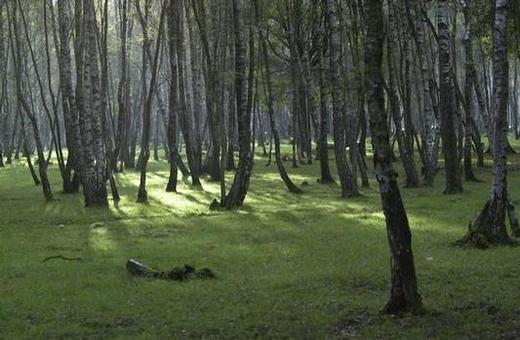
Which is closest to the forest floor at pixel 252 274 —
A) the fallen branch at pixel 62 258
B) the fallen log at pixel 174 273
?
the fallen branch at pixel 62 258

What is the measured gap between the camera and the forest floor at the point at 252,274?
830 cm

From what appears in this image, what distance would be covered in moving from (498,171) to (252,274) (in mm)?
4927

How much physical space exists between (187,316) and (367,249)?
17.1 ft

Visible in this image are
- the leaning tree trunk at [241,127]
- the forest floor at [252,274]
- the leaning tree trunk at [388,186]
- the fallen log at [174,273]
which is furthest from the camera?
the leaning tree trunk at [241,127]

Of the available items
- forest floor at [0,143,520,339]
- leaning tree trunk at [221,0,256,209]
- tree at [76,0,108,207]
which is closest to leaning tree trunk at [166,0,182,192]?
tree at [76,0,108,207]

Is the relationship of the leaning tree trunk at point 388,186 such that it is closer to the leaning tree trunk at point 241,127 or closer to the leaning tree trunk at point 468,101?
the leaning tree trunk at point 241,127

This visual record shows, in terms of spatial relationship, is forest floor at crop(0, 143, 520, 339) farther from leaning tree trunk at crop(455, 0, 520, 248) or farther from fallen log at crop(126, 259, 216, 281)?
leaning tree trunk at crop(455, 0, 520, 248)

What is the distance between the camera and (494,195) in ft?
40.5

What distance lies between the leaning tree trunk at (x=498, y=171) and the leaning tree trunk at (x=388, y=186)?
4773mm

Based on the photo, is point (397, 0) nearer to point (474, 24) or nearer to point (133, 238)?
point (474, 24)

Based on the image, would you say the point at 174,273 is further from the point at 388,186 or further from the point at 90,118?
the point at 90,118

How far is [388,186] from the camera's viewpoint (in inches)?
321

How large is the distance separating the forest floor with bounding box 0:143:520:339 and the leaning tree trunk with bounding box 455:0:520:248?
1.34ft

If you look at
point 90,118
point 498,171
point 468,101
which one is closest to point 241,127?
point 90,118
